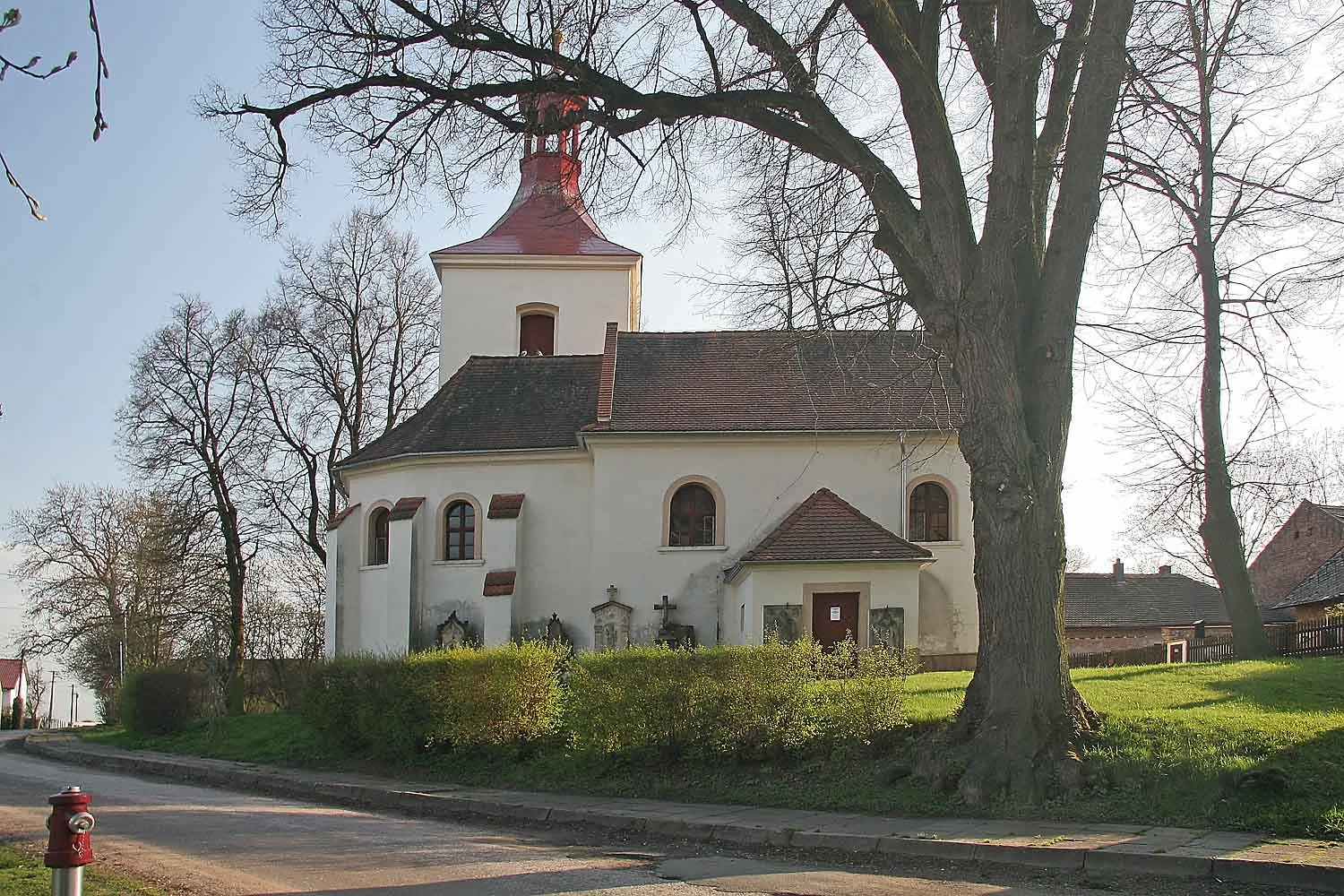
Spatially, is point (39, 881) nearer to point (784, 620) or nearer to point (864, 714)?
point (864, 714)

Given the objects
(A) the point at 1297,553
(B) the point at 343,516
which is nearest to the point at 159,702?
(B) the point at 343,516

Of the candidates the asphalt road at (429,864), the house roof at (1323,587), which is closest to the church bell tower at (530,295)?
the house roof at (1323,587)

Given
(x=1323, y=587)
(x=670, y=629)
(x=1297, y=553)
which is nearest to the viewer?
(x=670, y=629)

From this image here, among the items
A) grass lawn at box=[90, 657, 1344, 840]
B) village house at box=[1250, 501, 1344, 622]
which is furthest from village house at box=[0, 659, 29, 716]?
grass lawn at box=[90, 657, 1344, 840]

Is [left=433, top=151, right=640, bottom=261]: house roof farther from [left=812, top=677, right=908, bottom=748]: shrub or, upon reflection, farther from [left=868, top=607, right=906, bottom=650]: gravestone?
[left=812, top=677, right=908, bottom=748]: shrub

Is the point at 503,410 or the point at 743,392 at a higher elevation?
the point at 743,392

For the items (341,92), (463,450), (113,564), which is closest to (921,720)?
(341,92)

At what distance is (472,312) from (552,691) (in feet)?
70.5

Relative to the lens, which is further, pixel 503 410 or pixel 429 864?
pixel 503 410

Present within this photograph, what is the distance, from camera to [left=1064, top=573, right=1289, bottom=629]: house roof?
52125mm

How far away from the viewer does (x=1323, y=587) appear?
1485 inches

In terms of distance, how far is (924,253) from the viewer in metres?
13.5

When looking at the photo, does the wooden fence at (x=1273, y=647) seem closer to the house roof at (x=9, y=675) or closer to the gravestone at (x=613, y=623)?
the gravestone at (x=613, y=623)

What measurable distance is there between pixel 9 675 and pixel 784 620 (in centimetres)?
9356
